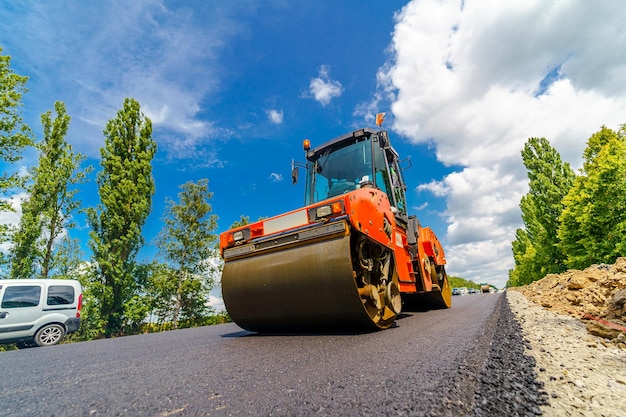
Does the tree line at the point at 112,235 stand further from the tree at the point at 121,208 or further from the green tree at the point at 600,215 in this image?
the green tree at the point at 600,215

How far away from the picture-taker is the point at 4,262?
13031 millimetres

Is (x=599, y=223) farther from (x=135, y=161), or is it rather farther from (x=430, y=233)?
(x=135, y=161)

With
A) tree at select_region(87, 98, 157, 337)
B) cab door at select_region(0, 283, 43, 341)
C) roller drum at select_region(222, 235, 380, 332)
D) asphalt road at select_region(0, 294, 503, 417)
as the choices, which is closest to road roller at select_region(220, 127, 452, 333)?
roller drum at select_region(222, 235, 380, 332)

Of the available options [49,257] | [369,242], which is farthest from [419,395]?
[49,257]

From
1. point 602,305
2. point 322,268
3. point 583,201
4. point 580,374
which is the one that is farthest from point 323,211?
point 583,201

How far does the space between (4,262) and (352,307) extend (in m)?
17.1

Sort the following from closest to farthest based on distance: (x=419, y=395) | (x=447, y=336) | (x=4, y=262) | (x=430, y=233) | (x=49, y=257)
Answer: (x=419, y=395) → (x=447, y=336) → (x=430, y=233) → (x=4, y=262) → (x=49, y=257)

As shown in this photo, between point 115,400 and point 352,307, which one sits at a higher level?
point 352,307

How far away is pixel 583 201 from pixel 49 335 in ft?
76.3

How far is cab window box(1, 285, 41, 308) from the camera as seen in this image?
7478 millimetres

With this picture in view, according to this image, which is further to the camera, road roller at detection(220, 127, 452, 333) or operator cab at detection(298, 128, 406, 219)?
operator cab at detection(298, 128, 406, 219)

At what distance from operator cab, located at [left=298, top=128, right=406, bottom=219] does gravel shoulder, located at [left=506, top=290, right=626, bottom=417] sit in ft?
9.29

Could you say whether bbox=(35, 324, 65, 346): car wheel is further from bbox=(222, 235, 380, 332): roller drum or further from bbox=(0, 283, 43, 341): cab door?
bbox=(222, 235, 380, 332): roller drum

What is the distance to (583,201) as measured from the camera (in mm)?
15945
